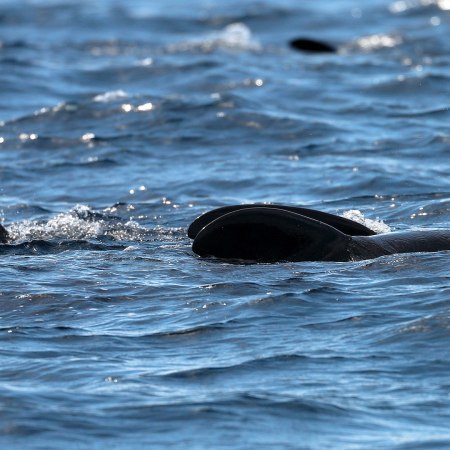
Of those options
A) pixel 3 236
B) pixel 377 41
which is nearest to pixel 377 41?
pixel 377 41

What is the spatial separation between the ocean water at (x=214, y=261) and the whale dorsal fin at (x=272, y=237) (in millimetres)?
131

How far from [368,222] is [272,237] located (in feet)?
6.29

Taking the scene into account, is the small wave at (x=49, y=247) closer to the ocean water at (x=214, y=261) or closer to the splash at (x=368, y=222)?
the ocean water at (x=214, y=261)

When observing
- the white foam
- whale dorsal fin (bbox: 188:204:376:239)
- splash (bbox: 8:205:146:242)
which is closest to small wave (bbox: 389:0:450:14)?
the white foam

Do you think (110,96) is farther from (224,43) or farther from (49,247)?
(49,247)

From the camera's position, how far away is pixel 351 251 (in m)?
9.18

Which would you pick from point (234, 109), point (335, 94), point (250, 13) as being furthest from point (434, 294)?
point (250, 13)

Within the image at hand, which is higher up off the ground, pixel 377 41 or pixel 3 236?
pixel 377 41

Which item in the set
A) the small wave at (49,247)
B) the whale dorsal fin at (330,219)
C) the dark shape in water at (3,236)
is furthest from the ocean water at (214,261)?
the whale dorsal fin at (330,219)

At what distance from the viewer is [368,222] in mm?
10867

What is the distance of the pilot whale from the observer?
904 cm

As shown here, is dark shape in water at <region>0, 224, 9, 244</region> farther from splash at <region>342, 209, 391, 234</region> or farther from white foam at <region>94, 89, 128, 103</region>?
white foam at <region>94, 89, 128, 103</region>

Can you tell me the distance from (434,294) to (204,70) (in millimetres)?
13282

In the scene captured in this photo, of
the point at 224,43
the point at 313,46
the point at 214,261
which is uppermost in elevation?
the point at 224,43
